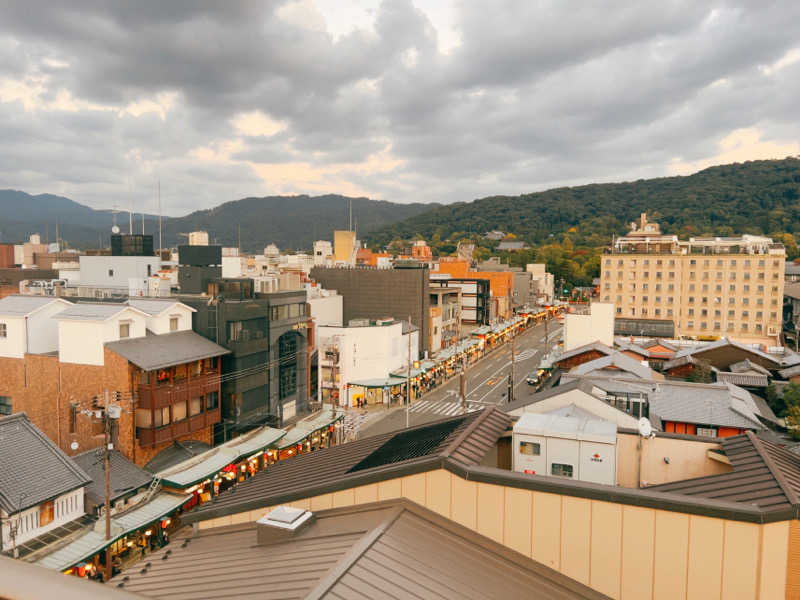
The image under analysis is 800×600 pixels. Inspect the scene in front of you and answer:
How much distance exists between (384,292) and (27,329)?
155 ft

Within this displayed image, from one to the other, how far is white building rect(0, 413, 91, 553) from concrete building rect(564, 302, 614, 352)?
55.4 m

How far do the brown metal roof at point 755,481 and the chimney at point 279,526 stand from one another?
9129 millimetres

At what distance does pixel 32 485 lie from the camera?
83.3 ft

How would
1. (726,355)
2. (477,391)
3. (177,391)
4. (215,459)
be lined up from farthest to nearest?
1. (477,391)
2. (726,355)
3. (177,391)
4. (215,459)

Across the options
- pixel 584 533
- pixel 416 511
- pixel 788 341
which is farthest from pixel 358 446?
pixel 788 341

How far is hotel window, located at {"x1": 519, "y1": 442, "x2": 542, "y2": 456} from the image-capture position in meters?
14.8

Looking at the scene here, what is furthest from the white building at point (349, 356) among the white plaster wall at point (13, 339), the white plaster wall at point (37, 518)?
the white plaster wall at point (37, 518)

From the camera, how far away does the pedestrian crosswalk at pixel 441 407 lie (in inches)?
2232

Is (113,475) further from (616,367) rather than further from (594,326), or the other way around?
(594,326)

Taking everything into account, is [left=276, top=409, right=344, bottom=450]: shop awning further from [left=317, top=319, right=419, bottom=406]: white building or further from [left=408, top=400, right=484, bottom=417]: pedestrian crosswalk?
[left=408, top=400, right=484, bottom=417]: pedestrian crosswalk

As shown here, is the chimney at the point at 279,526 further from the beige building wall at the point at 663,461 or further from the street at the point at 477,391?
the street at the point at 477,391

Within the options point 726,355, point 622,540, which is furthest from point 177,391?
point 726,355

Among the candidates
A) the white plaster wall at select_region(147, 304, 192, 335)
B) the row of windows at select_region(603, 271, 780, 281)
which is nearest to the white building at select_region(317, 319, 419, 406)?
the white plaster wall at select_region(147, 304, 192, 335)

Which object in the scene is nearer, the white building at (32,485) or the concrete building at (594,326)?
the white building at (32,485)
